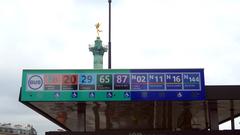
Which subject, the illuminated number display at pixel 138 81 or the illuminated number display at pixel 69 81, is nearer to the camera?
the illuminated number display at pixel 138 81

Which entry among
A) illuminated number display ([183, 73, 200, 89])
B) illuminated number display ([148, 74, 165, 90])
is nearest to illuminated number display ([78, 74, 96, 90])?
illuminated number display ([148, 74, 165, 90])

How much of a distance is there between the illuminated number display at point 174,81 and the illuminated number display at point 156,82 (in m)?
0.19

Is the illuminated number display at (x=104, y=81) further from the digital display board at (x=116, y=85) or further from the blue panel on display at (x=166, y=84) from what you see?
the blue panel on display at (x=166, y=84)

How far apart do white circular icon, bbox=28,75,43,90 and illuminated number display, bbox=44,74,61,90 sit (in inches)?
7.9

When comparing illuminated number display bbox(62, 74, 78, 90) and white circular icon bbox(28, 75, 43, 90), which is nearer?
white circular icon bbox(28, 75, 43, 90)

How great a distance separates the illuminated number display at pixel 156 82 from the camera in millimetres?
18469

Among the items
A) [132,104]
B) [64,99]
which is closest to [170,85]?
[132,104]

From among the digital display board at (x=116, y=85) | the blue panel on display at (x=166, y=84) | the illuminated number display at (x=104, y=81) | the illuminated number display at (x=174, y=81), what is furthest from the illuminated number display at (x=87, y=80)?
the illuminated number display at (x=174, y=81)

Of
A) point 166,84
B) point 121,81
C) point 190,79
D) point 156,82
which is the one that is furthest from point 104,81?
point 190,79

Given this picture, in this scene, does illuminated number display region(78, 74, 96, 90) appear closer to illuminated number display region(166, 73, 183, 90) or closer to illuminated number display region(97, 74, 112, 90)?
illuminated number display region(97, 74, 112, 90)

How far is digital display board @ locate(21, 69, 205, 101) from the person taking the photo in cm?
1842

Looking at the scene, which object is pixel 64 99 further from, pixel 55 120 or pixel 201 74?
pixel 55 120

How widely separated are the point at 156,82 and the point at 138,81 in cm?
70

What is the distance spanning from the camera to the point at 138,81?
60.8 feet
